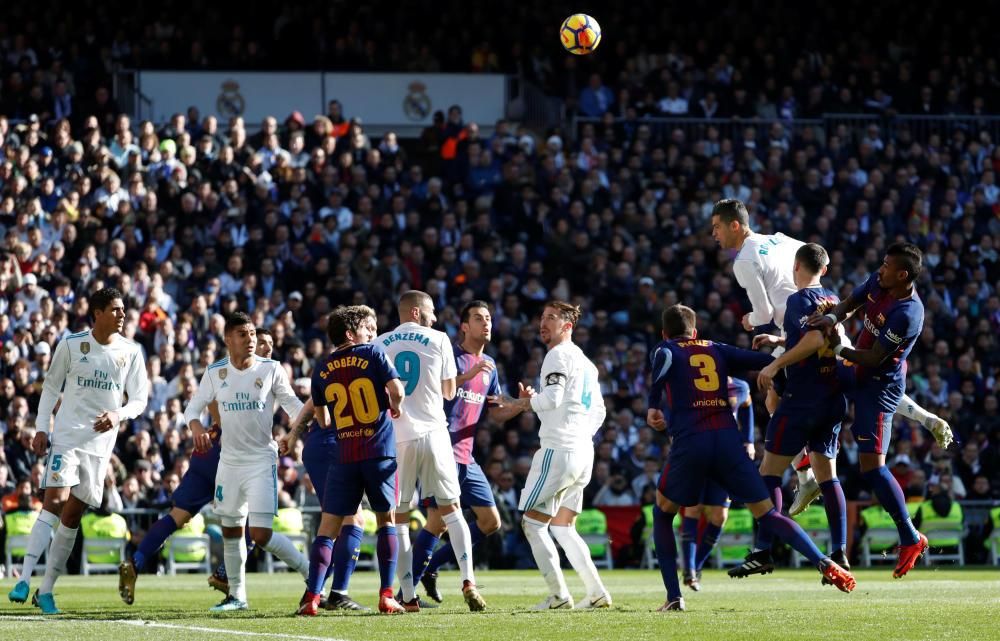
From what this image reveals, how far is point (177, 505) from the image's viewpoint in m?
13.4

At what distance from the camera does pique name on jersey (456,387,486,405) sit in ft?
46.0

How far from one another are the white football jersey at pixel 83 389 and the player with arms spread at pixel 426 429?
7.84 ft

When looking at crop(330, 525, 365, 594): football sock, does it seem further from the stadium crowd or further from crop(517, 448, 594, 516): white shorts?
the stadium crowd

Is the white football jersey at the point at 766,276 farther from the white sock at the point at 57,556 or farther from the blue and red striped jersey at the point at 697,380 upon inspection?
the white sock at the point at 57,556

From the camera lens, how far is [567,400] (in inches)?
501

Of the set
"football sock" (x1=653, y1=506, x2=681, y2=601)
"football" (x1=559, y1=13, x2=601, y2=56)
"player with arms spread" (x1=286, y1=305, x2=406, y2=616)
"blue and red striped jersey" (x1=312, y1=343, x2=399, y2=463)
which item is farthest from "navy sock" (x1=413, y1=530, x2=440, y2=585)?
"football" (x1=559, y1=13, x2=601, y2=56)

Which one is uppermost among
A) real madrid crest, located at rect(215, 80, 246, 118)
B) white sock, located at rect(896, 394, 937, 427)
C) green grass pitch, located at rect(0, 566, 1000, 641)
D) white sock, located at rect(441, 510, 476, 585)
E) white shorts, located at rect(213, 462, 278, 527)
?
real madrid crest, located at rect(215, 80, 246, 118)

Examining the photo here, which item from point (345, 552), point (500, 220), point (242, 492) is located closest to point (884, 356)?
point (345, 552)

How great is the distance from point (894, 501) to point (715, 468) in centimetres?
174

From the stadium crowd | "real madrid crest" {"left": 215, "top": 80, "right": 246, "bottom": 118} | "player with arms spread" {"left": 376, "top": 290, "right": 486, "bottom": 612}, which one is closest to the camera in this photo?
"player with arms spread" {"left": 376, "top": 290, "right": 486, "bottom": 612}

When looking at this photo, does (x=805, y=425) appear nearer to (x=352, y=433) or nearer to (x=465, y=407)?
(x=465, y=407)

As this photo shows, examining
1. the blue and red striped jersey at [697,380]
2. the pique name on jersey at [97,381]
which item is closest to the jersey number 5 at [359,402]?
the blue and red striped jersey at [697,380]

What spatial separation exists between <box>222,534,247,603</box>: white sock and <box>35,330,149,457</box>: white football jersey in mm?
1493

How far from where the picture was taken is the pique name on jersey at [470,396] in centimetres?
1403
